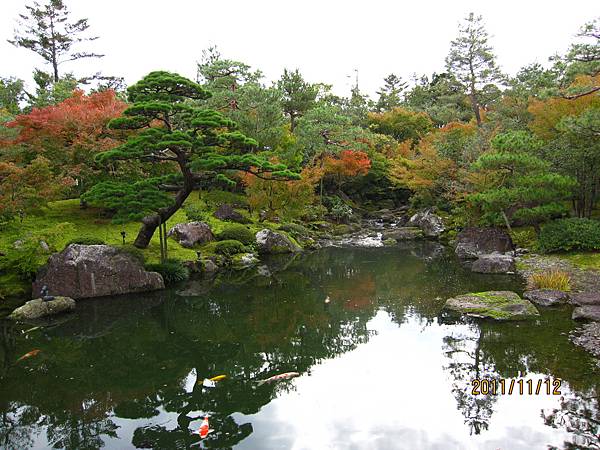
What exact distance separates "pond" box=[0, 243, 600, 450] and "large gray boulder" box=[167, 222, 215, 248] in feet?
12.9

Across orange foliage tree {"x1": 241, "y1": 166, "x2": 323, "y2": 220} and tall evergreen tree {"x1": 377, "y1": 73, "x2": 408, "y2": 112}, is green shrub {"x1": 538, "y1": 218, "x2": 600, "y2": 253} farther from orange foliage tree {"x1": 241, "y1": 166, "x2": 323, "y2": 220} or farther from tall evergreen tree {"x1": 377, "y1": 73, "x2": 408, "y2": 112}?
tall evergreen tree {"x1": 377, "y1": 73, "x2": 408, "y2": 112}

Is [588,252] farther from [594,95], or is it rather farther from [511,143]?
[594,95]

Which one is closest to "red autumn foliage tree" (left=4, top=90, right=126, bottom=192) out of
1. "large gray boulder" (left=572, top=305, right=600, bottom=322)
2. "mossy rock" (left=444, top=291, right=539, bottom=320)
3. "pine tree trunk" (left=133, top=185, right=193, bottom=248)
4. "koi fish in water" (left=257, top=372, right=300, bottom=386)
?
"pine tree trunk" (left=133, top=185, right=193, bottom=248)

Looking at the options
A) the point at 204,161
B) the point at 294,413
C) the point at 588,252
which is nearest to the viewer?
the point at 294,413

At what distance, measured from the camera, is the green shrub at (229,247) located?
1590 cm

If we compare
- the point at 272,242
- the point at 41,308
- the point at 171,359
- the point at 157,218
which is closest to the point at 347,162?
the point at 272,242

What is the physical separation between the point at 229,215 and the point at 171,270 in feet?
23.2

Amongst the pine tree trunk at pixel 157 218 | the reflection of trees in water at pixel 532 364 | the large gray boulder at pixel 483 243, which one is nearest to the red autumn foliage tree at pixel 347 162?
the large gray boulder at pixel 483 243

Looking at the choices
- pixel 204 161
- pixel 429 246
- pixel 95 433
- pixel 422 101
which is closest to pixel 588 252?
pixel 429 246

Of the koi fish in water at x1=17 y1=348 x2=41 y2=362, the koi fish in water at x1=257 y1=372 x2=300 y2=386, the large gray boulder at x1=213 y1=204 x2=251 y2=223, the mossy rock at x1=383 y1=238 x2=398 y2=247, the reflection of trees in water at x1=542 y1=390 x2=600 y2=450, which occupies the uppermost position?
the large gray boulder at x1=213 y1=204 x2=251 y2=223

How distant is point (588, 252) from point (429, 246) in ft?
23.7

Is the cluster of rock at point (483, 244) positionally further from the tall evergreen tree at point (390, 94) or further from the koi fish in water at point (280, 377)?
the tall evergreen tree at point (390, 94)

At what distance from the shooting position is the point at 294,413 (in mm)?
5516

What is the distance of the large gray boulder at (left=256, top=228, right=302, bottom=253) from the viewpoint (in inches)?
706
